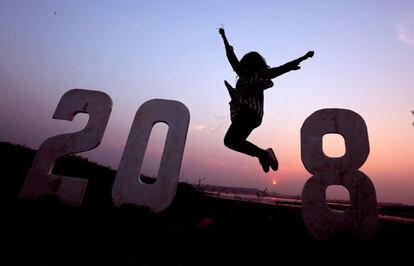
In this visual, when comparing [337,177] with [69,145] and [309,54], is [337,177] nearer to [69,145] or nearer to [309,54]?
[309,54]

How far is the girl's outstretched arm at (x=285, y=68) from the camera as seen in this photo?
4227mm

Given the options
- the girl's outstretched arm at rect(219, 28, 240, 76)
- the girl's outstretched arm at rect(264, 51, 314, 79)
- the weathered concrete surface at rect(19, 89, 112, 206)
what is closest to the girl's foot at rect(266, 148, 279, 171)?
the girl's outstretched arm at rect(264, 51, 314, 79)

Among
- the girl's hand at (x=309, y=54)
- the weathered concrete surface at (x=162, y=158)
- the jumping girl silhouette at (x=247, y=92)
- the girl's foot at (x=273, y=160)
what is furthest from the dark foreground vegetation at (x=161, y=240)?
the girl's hand at (x=309, y=54)

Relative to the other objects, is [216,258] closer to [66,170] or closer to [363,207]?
[363,207]

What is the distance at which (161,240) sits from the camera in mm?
2793

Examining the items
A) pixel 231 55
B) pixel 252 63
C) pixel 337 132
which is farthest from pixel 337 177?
pixel 231 55

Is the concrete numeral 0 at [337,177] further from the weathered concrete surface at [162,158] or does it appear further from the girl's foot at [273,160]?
the weathered concrete surface at [162,158]

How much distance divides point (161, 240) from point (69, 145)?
3088 millimetres

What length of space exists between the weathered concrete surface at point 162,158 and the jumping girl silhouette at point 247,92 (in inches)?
35.9

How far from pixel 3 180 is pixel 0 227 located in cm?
365

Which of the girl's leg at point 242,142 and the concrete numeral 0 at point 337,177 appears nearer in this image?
the concrete numeral 0 at point 337,177

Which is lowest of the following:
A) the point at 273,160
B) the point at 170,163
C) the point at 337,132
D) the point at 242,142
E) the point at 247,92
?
the point at 170,163

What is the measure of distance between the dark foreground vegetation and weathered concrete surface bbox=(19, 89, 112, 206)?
0.22m

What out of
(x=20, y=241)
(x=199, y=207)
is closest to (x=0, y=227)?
(x=20, y=241)
